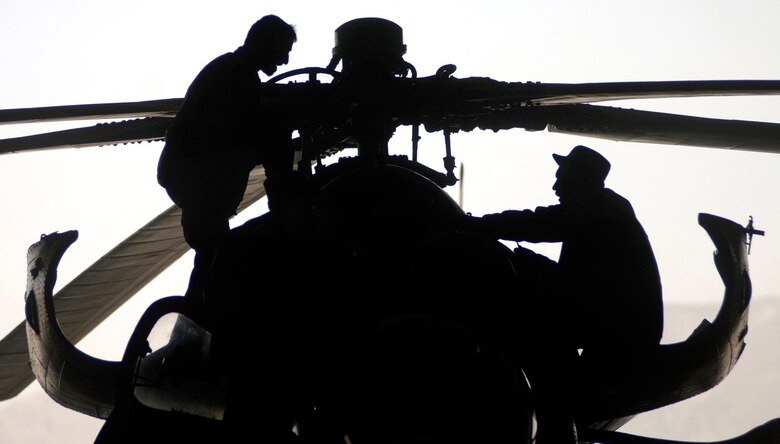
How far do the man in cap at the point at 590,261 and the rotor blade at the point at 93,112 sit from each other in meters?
2.42

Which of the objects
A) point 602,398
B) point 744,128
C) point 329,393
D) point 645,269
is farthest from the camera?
point 744,128

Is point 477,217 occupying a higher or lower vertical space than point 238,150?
lower

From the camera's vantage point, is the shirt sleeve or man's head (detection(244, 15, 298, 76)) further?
the shirt sleeve

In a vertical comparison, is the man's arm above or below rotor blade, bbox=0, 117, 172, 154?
below

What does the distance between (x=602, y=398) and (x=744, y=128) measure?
7.84 ft

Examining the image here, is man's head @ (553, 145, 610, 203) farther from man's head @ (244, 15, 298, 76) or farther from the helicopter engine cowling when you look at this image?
man's head @ (244, 15, 298, 76)

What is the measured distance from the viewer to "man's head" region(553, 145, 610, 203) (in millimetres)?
5406

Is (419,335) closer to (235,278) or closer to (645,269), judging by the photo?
(235,278)

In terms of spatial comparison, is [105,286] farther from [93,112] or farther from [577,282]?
[577,282]

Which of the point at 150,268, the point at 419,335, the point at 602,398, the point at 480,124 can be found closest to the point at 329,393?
the point at 419,335

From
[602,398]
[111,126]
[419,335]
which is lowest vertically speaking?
[602,398]

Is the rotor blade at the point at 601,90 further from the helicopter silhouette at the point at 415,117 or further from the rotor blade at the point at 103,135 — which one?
the rotor blade at the point at 103,135

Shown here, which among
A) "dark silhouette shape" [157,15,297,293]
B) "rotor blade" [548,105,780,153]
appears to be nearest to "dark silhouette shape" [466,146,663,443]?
"dark silhouette shape" [157,15,297,293]

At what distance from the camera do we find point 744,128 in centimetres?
640
